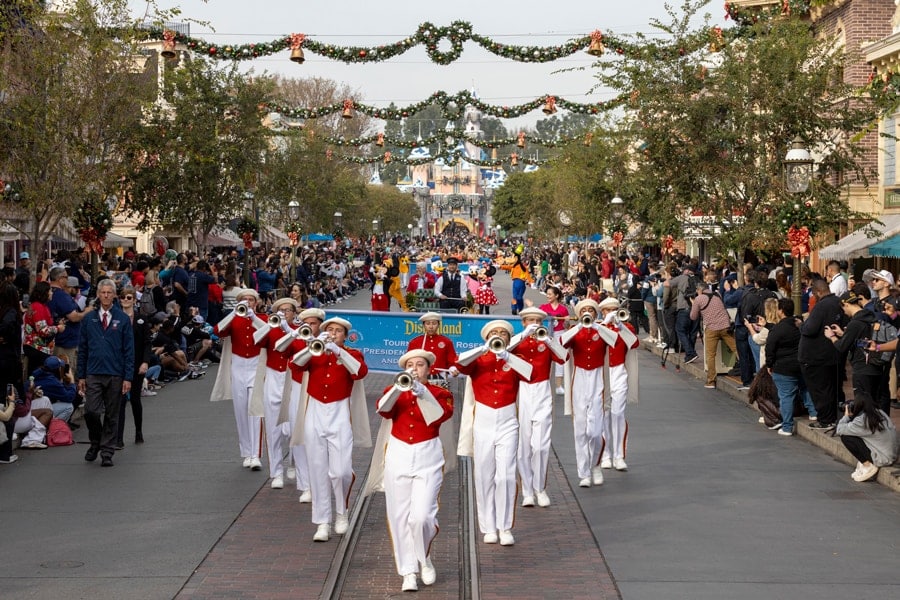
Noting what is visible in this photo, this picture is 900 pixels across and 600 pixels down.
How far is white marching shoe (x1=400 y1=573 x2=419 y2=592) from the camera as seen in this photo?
8766mm

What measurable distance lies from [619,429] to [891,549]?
3.76 m

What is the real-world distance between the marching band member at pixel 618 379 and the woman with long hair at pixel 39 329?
6.73m

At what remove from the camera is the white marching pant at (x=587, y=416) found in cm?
1266

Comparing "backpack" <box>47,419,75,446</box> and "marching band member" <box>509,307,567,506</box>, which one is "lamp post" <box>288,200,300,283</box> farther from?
"marching band member" <box>509,307,567,506</box>

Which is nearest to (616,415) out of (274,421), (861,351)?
(861,351)

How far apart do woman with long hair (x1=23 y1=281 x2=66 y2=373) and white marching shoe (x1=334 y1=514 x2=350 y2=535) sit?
252 inches

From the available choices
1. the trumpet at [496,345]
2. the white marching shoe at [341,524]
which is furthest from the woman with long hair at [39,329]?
the trumpet at [496,345]

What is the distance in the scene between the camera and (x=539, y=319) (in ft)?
38.8

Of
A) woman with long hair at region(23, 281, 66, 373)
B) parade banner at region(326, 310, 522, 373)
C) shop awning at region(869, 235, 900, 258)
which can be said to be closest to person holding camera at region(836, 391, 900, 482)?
parade banner at region(326, 310, 522, 373)

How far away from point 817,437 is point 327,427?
720 centimetres

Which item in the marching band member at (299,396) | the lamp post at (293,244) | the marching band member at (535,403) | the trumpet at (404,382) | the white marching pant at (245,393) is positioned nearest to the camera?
the trumpet at (404,382)

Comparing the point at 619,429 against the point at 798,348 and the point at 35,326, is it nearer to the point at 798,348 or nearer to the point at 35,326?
the point at 798,348

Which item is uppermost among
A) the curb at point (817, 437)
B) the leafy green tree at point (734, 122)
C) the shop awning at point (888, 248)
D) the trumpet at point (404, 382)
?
the leafy green tree at point (734, 122)

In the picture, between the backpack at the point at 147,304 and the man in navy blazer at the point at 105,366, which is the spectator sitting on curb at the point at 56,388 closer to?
the man in navy blazer at the point at 105,366
